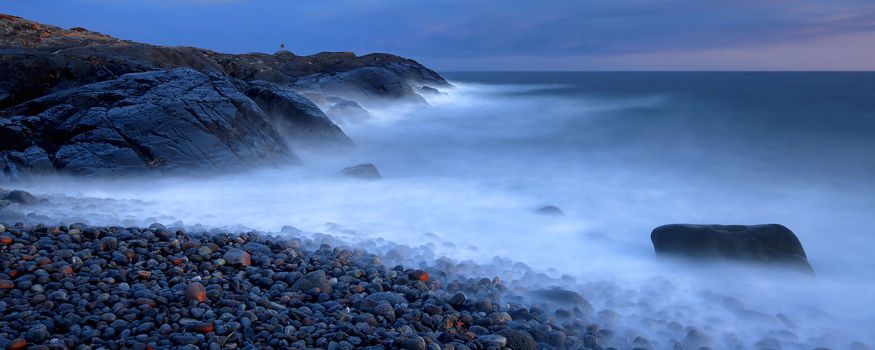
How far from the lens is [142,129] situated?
9.25 m

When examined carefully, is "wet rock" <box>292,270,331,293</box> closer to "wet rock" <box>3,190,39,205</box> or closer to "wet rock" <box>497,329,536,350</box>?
"wet rock" <box>497,329,536,350</box>

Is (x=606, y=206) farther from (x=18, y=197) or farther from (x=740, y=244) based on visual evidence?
(x=18, y=197)

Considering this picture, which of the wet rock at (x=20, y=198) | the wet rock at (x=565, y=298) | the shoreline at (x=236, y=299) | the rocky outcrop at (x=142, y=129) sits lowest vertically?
the wet rock at (x=565, y=298)

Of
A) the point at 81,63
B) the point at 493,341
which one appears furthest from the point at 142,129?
the point at 493,341

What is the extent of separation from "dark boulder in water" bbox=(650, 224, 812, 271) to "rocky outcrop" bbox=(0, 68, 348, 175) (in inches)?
266

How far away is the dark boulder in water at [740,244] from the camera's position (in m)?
6.06

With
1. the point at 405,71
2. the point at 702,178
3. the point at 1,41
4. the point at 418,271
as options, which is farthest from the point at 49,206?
the point at 405,71

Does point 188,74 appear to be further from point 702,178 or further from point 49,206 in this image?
point 702,178

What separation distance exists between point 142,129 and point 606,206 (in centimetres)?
708

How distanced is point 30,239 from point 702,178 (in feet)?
33.8

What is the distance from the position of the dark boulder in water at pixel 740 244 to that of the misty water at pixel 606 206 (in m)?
0.19

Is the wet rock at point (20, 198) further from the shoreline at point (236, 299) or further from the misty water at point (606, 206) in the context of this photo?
the shoreline at point (236, 299)

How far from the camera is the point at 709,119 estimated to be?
1956cm

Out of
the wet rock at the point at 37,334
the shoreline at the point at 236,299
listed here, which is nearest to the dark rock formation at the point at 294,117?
the shoreline at the point at 236,299
